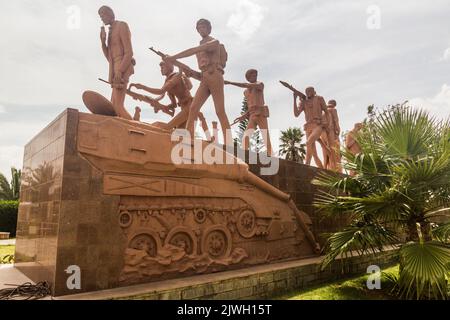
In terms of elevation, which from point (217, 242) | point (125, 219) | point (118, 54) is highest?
point (118, 54)

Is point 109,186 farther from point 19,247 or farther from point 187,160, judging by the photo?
point 19,247

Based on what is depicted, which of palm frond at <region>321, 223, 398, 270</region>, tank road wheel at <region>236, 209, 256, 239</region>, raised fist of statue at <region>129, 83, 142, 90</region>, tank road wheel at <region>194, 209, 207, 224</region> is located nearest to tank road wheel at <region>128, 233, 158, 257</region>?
tank road wheel at <region>194, 209, 207, 224</region>

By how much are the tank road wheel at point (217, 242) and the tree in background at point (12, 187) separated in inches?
855

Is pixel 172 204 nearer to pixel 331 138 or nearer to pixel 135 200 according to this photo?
pixel 135 200

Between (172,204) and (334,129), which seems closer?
(172,204)

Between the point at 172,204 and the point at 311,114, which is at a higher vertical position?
the point at 311,114

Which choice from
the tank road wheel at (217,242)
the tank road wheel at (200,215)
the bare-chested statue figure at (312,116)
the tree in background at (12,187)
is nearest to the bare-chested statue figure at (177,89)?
the tank road wheel at (200,215)

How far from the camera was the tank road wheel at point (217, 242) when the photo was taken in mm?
5379

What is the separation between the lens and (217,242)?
556cm

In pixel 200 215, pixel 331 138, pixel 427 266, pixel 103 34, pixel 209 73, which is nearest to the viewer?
pixel 427 266

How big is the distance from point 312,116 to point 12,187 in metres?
21.8

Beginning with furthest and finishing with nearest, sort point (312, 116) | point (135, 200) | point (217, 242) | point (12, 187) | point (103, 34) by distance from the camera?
point (12, 187) < point (312, 116) < point (103, 34) < point (217, 242) < point (135, 200)

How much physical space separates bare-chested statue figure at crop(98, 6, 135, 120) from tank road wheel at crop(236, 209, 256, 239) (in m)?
2.70

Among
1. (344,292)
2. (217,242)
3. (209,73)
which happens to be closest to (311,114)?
(209,73)
